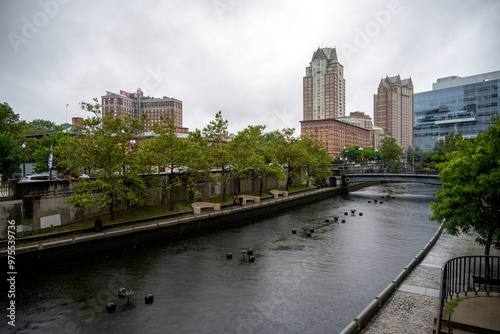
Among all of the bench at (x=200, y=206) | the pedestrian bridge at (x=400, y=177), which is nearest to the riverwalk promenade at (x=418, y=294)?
the bench at (x=200, y=206)

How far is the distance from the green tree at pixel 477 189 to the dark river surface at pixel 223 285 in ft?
21.0

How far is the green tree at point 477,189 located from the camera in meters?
12.6

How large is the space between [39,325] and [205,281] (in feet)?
28.6

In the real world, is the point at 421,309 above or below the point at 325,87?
below

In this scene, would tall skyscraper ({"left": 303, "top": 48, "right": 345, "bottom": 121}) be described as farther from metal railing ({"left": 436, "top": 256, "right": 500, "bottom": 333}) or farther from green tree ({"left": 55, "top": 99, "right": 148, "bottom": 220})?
metal railing ({"left": 436, "top": 256, "right": 500, "bottom": 333})

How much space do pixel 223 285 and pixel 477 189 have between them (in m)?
14.4

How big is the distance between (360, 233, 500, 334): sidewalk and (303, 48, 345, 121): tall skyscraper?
599 ft

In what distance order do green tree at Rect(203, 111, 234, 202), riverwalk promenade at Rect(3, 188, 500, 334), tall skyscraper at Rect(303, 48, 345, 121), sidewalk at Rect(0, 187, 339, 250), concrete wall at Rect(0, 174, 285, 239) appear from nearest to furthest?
riverwalk promenade at Rect(3, 188, 500, 334) → sidewalk at Rect(0, 187, 339, 250) → concrete wall at Rect(0, 174, 285, 239) → green tree at Rect(203, 111, 234, 202) → tall skyscraper at Rect(303, 48, 345, 121)

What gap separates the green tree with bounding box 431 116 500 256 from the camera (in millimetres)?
12617

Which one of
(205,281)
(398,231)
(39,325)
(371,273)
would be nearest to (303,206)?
(398,231)

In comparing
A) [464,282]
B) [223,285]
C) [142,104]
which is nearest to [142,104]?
[142,104]

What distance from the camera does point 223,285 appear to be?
18.3 metres

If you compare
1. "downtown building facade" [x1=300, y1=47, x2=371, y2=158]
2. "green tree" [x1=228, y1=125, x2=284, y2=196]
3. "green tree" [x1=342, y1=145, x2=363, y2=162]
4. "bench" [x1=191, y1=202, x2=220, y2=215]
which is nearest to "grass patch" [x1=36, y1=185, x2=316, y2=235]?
"bench" [x1=191, y1=202, x2=220, y2=215]

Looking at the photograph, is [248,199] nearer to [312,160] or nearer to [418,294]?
[312,160]
